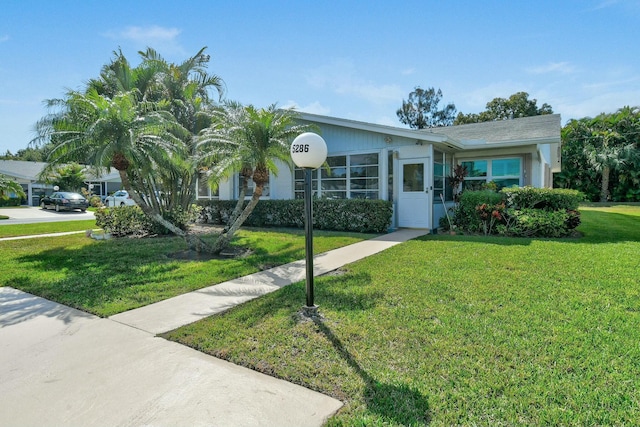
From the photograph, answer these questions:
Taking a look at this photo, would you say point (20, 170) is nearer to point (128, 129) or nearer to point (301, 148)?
point (128, 129)

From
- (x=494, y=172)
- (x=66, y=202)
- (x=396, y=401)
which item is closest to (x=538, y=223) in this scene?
(x=494, y=172)

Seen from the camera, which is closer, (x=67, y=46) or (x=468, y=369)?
(x=468, y=369)

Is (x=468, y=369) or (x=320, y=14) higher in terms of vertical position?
(x=320, y=14)

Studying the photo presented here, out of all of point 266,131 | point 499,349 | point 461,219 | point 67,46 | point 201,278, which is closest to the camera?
point 499,349

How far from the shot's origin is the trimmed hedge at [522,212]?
9641 millimetres

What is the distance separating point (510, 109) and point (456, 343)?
41649 millimetres

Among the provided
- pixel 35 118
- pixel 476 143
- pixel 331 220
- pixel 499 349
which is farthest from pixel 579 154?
pixel 35 118

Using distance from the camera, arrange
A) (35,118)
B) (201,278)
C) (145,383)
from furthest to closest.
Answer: (35,118), (201,278), (145,383)

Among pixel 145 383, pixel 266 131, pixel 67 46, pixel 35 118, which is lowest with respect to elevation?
pixel 145 383

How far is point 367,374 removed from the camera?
2.88 metres

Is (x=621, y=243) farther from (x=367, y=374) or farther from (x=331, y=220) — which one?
(x=367, y=374)

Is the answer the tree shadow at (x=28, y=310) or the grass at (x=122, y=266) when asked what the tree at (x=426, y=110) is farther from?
the tree shadow at (x=28, y=310)

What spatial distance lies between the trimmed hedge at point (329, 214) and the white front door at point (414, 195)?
2.66 ft

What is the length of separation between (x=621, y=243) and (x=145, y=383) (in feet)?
33.9
